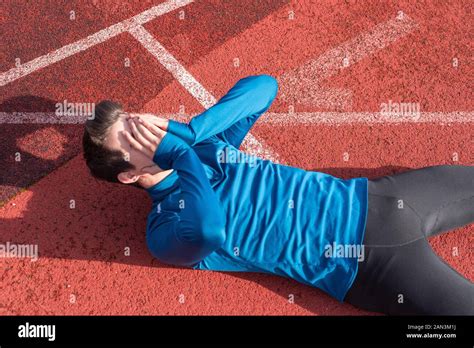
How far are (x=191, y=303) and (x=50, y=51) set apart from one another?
293 cm

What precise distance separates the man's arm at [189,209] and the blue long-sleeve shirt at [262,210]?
49 mm

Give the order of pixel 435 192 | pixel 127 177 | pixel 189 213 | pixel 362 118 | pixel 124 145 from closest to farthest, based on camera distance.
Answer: pixel 189 213 → pixel 124 145 → pixel 127 177 → pixel 435 192 → pixel 362 118

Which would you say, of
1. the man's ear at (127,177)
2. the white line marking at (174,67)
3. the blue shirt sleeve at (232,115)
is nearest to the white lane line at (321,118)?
the white line marking at (174,67)

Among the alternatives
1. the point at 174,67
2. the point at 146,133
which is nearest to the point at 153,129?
the point at 146,133

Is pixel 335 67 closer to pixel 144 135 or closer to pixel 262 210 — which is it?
pixel 262 210

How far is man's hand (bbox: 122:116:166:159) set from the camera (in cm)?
302

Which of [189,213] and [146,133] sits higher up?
[146,133]

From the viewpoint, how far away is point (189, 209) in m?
2.96

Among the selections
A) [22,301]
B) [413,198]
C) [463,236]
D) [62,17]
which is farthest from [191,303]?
[62,17]

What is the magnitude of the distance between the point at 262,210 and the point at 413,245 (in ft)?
3.62

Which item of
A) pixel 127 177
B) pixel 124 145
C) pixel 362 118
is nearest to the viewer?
pixel 124 145

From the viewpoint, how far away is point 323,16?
5.00m

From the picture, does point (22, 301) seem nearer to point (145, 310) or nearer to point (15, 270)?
point (15, 270)

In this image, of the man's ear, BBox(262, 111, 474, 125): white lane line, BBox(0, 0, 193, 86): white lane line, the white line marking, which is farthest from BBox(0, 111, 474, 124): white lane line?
the man's ear
